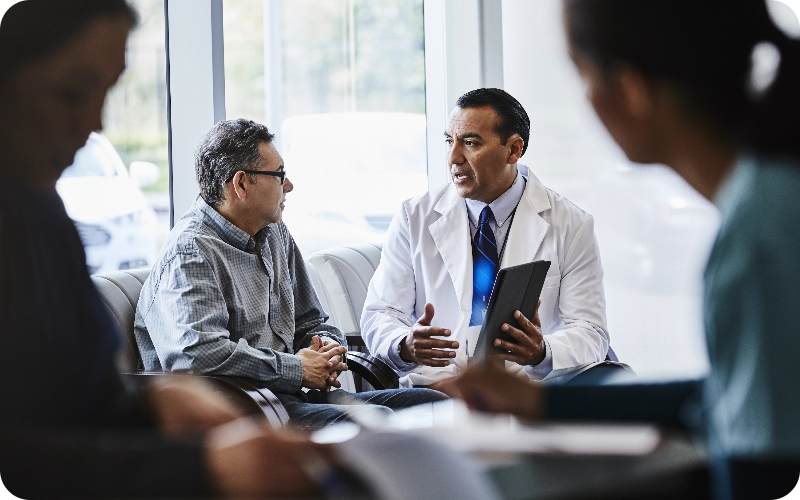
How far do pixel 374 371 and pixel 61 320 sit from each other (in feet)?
2.97

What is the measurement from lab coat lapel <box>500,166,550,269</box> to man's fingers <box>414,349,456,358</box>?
0.20 meters

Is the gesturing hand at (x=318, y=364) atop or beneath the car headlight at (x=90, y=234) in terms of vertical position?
beneath

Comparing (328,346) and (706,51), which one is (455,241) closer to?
(328,346)

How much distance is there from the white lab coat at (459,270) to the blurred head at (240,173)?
0.99ft

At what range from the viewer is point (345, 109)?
2.63 metres

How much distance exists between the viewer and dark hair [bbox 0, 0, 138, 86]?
0.50m

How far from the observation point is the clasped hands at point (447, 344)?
886mm

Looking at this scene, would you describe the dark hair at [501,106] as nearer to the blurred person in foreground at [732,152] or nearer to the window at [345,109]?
the blurred person in foreground at [732,152]

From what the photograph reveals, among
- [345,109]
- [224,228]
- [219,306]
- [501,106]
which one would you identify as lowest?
[219,306]

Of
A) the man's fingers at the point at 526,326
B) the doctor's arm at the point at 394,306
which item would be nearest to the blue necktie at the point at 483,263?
the doctor's arm at the point at 394,306

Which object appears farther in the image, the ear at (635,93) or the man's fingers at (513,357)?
the man's fingers at (513,357)

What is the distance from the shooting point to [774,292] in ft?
1.48

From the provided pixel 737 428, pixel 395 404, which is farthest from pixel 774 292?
pixel 395 404

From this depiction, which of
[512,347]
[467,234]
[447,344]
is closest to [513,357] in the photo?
[512,347]
